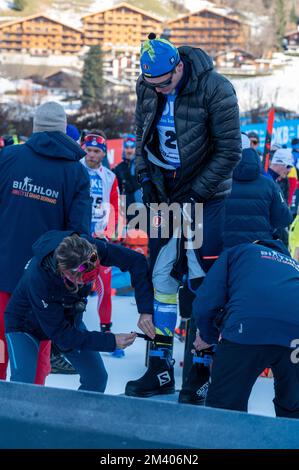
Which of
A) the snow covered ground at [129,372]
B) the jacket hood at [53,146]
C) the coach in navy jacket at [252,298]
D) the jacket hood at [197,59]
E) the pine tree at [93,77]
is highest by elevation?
the jacket hood at [197,59]

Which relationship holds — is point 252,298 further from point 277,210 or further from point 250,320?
point 277,210

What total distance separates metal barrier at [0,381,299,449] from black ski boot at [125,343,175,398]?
171 centimetres

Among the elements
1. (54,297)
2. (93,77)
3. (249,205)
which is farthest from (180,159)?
(93,77)

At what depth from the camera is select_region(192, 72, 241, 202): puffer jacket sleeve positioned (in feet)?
15.4

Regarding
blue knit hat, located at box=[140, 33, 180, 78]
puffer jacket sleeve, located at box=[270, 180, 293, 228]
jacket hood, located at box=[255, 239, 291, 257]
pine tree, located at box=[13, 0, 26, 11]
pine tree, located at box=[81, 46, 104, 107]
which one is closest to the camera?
jacket hood, located at box=[255, 239, 291, 257]

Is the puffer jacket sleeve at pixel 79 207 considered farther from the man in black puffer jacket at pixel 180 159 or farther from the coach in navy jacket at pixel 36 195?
the man in black puffer jacket at pixel 180 159

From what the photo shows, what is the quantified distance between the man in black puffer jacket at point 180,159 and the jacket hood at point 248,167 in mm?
1560

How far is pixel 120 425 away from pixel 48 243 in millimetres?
1597

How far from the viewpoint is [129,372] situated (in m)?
6.66

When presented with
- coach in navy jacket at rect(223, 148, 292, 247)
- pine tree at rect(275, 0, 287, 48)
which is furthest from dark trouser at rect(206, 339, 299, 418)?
pine tree at rect(275, 0, 287, 48)

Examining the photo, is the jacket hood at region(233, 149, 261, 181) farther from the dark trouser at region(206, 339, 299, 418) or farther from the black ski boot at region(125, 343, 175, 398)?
the dark trouser at region(206, 339, 299, 418)

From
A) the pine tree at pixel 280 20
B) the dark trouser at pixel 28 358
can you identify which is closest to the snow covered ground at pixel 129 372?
the dark trouser at pixel 28 358

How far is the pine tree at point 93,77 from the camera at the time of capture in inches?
2101
